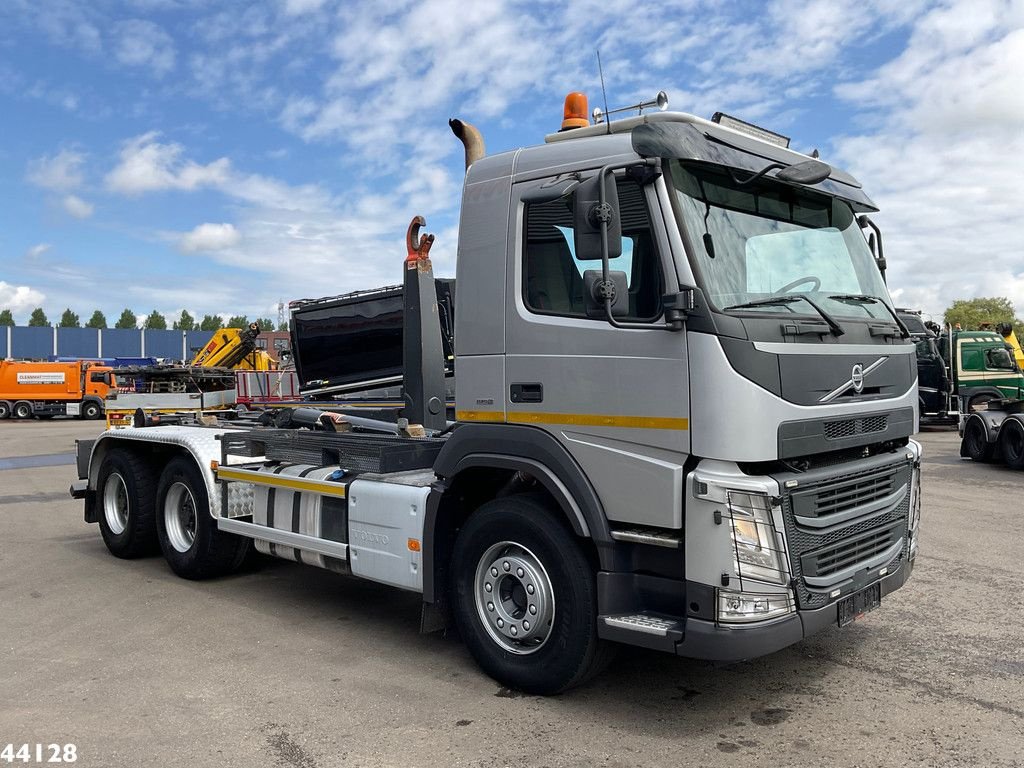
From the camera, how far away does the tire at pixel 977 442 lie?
1595 centimetres

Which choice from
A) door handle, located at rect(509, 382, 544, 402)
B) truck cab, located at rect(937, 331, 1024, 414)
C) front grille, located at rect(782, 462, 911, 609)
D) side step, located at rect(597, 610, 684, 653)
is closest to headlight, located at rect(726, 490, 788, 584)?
front grille, located at rect(782, 462, 911, 609)

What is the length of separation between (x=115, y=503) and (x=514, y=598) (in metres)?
5.31

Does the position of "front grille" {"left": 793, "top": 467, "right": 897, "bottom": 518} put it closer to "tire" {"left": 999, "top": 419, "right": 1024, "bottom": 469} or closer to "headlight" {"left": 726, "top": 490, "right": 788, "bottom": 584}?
"headlight" {"left": 726, "top": 490, "right": 788, "bottom": 584}

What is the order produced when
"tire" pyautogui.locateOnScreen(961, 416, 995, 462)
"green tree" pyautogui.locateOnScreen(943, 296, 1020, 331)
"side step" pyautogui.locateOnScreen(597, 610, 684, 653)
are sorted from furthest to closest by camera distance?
1. "green tree" pyautogui.locateOnScreen(943, 296, 1020, 331)
2. "tire" pyautogui.locateOnScreen(961, 416, 995, 462)
3. "side step" pyautogui.locateOnScreen(597, 610, 684, 653)

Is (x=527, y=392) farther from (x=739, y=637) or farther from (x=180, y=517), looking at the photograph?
(x=180, y=517)

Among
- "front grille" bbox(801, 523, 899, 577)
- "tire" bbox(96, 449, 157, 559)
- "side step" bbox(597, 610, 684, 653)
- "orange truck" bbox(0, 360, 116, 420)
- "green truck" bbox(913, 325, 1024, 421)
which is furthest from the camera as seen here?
"orange truck" bbox(0, 360, 116, 420)

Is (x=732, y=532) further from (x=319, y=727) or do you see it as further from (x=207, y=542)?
(x=207, y=542)

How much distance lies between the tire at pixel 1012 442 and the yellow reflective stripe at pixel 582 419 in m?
13.7

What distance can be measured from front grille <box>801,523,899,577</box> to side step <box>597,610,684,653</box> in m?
0.68

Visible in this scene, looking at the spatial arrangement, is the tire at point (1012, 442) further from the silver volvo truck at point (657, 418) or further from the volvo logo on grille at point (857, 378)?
the volvo logo on grille at point (857, 378)

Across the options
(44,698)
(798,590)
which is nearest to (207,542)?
(44,698)

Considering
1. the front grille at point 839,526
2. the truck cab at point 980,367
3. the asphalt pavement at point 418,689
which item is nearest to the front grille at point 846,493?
the front grille at point 839,526

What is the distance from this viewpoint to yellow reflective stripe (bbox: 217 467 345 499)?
562 centimetres

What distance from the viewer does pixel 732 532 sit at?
12.4ft
